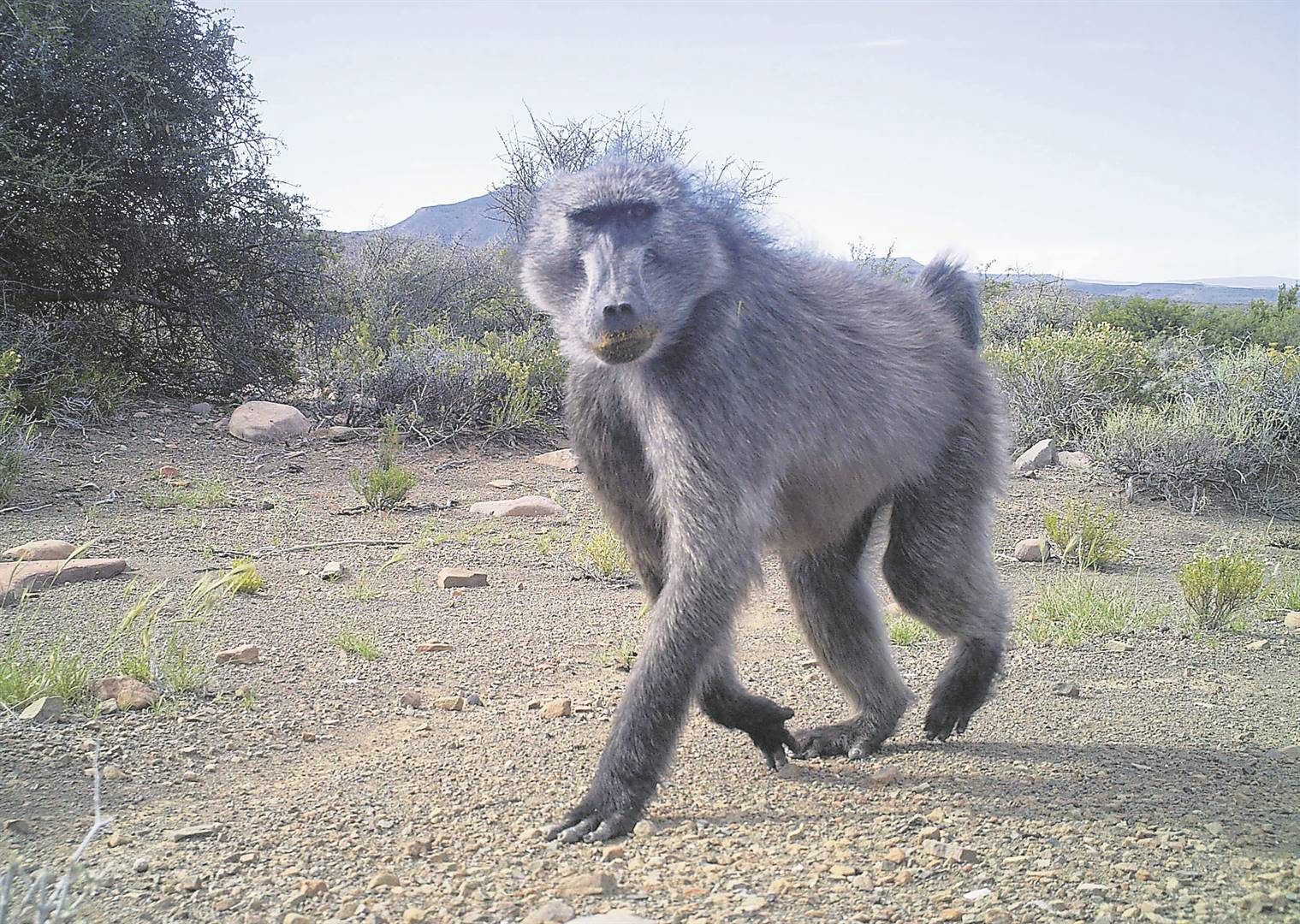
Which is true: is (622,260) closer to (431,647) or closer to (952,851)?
(952,851)

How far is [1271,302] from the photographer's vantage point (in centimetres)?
2078

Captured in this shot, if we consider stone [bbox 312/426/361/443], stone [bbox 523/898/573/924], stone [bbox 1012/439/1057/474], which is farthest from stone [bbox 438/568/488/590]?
stone [bbox 1012/439/1057/474]

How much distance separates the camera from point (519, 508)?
7.11 metres

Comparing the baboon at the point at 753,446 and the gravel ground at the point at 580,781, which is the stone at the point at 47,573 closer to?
the gravel ground at the point at 580,781

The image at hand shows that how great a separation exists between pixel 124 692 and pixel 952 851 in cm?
262

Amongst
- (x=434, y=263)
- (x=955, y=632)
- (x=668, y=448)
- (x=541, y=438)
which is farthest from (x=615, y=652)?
(x=434, y=263)

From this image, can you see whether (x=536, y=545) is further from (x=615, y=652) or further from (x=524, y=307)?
(x=524, y=307)

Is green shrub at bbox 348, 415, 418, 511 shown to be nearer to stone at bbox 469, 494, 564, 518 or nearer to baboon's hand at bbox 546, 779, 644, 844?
stone at bbox 469, 494, 564, 518

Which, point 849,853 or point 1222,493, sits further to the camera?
point 1222,493

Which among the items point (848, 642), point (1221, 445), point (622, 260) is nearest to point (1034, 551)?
point (1221, 445)

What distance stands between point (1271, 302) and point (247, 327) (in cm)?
1935

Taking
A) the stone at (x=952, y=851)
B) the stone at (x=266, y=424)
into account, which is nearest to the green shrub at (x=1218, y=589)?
the stone at (x=952, y=851)

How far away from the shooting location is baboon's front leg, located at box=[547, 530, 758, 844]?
9.01 feet

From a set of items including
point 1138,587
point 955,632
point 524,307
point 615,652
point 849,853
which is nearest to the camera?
point 849,853
